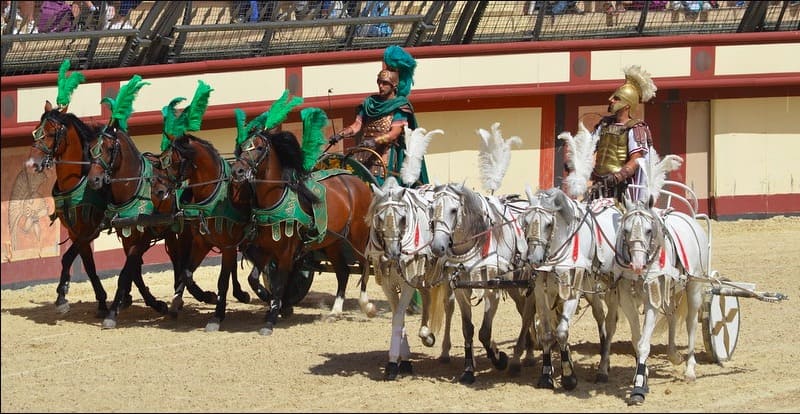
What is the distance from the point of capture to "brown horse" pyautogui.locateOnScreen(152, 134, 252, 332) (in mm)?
13609

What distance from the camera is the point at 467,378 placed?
447 inches

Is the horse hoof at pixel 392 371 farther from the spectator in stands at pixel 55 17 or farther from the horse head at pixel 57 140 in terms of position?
the spectator in stands at pixel 55 17

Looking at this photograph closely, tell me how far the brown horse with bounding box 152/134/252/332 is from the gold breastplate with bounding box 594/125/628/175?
3.51 metres

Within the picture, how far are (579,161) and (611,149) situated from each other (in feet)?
3.48

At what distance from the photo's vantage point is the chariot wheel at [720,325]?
12227 millimetres

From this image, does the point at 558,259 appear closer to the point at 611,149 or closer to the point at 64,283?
the point at 611,149

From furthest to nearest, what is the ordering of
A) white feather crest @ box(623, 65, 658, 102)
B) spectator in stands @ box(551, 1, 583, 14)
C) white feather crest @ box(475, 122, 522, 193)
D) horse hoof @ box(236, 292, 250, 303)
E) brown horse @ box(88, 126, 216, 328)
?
spectator in stands @ box(551, 1, 583, 14) → horse hoof @ box(236, 292, 250, 303) → brown horse @ box(88, 126, 216, 328) → white feather crest @ box(623, 65, 658, 102) → white feather crest @ box(475, 122, 522, 193)

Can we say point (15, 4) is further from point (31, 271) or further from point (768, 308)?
point (768, 308)

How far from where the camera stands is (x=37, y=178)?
16.5 metres

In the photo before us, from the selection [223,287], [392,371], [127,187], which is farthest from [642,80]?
[127,187]

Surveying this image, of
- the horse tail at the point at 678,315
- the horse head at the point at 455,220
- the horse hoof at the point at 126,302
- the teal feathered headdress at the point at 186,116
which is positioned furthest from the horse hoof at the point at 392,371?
the horse hoof at the point at 126,302

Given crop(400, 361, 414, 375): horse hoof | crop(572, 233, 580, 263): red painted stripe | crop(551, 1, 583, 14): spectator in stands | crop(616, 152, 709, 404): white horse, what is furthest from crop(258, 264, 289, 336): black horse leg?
crop(551, 1, 583, 14): spectator in stands

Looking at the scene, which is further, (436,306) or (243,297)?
(243,297)

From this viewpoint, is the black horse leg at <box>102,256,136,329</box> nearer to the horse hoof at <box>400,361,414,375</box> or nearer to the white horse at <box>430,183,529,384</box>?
the horse hoof at <box>400,361,414,375</box>
